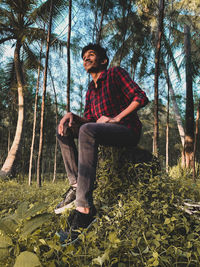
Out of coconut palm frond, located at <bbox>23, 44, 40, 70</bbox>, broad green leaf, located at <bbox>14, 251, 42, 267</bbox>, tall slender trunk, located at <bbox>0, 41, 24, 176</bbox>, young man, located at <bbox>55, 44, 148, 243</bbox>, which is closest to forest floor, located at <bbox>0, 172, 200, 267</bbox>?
broad green leaf, located at <bbox>14, 251, 42, 267</bbox>

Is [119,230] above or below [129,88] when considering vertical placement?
below

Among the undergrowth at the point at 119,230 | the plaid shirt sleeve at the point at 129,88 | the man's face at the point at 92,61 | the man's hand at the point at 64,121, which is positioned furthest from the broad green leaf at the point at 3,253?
the man's face at the point at 92,61

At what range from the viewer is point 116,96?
1838 mm

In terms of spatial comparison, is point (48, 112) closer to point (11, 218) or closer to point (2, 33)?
point (2, 33)

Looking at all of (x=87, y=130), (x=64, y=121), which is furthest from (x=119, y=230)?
(x=64, y=121)

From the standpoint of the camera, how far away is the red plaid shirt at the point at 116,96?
1.64m

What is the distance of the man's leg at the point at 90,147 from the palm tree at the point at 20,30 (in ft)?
21.8

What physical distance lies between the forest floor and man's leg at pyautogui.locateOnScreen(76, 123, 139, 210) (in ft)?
0.65

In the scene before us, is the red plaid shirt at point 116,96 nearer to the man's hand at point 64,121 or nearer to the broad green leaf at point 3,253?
the man's hand at point 64,121

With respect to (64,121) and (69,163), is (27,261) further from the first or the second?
(64,121)

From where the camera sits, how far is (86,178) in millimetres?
1347

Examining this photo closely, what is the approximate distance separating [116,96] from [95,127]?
1.82 ft

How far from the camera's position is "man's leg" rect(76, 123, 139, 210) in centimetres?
132

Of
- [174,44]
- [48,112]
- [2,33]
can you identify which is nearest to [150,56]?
[174,44]
